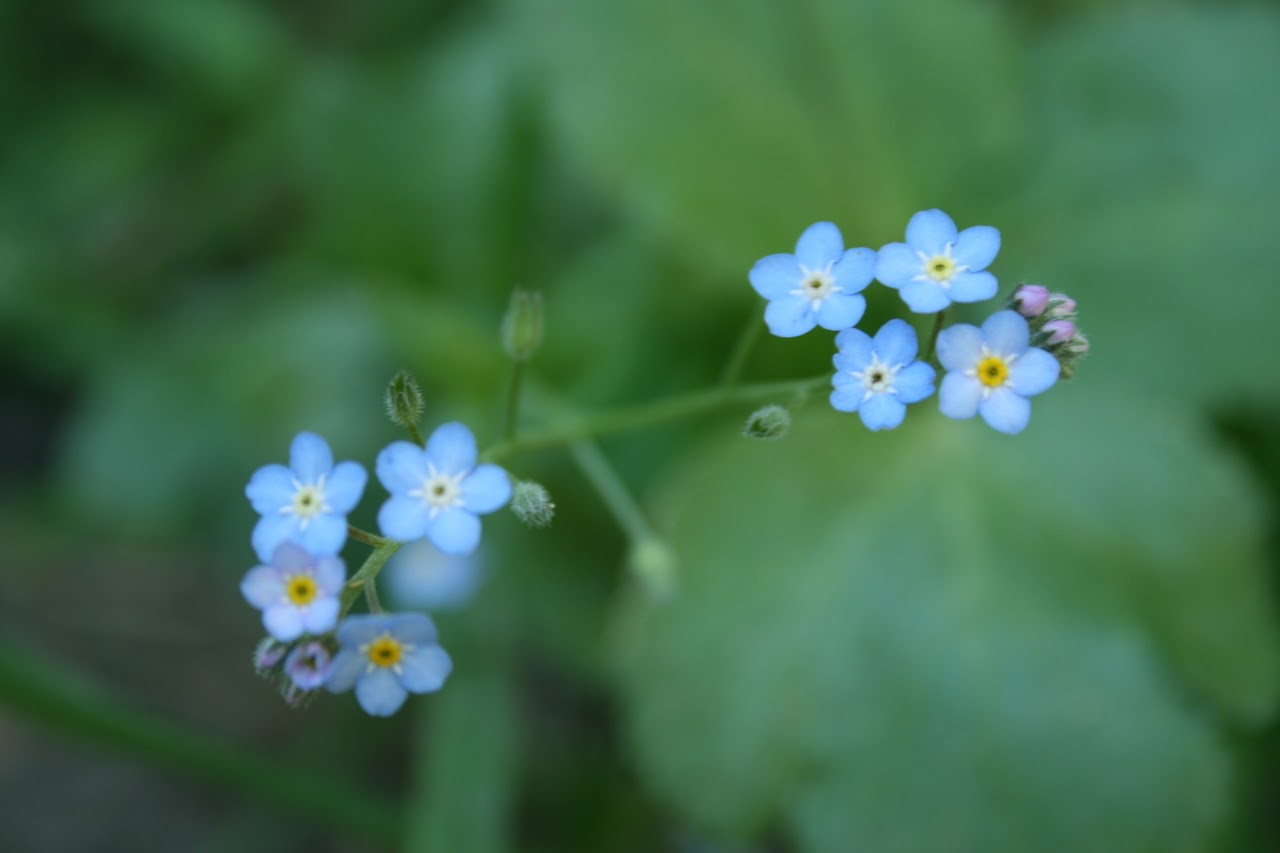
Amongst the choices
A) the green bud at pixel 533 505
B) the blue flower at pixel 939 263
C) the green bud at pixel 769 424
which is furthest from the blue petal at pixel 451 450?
the blue flower at pixel 939 263

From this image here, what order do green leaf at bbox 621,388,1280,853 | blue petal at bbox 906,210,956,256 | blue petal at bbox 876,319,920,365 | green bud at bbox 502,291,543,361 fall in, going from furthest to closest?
green leaf at bbox 621,388,1280,853 < green bud at bbox 502,291,543,361 < blue petal at bbox 906,210,956,256 < blue petal at bbox 876,319,920,365

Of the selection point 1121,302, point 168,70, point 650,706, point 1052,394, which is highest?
point 168,70

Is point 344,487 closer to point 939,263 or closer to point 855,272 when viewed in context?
point 855,272

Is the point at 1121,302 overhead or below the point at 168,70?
below


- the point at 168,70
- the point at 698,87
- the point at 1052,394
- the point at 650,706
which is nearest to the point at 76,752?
the point at 650,706

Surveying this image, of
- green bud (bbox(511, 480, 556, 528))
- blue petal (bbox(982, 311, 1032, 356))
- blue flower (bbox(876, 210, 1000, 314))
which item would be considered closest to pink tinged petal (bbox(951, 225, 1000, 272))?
blue flower (bbox(876, 210, 1000, 314))

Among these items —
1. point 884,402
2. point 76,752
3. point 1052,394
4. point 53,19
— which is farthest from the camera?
point 53,19

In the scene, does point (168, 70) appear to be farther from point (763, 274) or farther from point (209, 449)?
point (763, 274)

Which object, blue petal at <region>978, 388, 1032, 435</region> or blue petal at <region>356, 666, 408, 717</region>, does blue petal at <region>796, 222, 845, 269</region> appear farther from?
blue petal at <region>356, 666, 408, 717</region>
